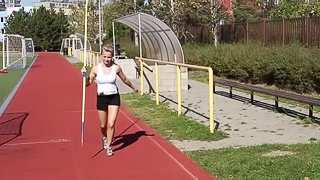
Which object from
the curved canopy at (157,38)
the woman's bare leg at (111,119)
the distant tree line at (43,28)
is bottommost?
the woman's bare leg at (111,119)

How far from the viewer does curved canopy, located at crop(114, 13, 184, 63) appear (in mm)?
20047

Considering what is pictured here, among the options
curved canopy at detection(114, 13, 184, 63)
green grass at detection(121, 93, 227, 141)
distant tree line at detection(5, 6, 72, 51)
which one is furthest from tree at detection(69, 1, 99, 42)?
green grass at detection(121, 93, 227, 141)

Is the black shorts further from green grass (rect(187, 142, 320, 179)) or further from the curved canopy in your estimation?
the curved canopy

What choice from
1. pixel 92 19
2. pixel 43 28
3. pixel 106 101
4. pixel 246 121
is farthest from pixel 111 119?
pixel 43 28

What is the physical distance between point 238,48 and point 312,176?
14.8 metres

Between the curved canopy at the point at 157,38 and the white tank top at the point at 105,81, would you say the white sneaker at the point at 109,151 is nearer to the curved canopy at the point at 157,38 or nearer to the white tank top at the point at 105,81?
the white tank top at the point at 105,81

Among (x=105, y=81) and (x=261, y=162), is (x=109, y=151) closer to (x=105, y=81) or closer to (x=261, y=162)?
(x=105, y=81)

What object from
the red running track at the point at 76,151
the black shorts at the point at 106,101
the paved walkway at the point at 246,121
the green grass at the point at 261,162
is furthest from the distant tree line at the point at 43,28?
the green grass at the point at 261,162

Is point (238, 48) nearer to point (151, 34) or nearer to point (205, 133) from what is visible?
point (151, 34)

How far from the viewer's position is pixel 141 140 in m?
9.20

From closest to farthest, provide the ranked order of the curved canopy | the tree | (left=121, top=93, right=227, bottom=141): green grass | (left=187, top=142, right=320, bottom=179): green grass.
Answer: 1. (left=187, top=142, right=320, bottom=179): green grass
2. (left=121, top=93, right=227, bottom=141): green grass
3. the curved canopy
4. the tree

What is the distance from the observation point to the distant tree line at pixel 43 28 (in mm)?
85938

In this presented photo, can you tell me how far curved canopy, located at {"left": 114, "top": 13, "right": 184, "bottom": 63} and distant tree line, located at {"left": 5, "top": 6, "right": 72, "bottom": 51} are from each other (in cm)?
6403

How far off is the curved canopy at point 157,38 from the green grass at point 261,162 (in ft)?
39.2
